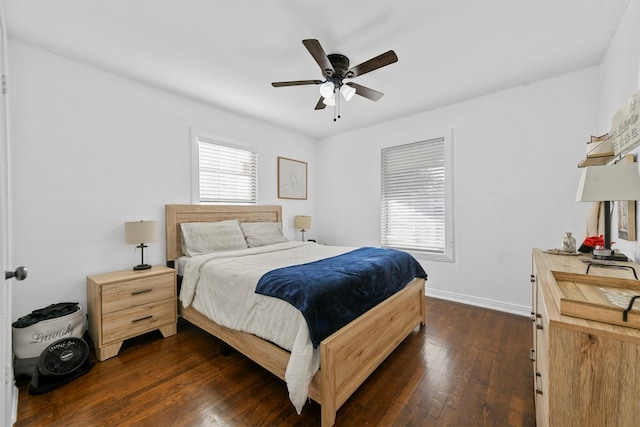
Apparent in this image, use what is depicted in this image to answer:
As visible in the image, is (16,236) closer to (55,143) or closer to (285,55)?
(55,143)

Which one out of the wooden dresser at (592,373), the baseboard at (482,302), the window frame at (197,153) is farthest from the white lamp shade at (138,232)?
the baseboard at (482,302)

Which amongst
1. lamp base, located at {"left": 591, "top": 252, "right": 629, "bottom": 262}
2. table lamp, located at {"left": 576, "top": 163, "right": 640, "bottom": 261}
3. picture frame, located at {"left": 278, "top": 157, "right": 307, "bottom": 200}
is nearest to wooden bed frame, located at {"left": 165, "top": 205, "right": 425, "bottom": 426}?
lamp base, located at {"left": 591, "top": 252, "right": 629, "bottom": 262}

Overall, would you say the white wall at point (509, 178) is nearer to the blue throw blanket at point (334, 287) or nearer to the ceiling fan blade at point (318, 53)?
the blue throw blanket at point (334, 287)

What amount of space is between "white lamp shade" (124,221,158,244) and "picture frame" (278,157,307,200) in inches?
86.4

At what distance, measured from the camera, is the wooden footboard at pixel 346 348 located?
4.96ft

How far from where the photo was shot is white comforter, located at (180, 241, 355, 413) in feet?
4.94

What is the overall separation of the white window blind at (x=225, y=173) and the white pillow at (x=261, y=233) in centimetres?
48

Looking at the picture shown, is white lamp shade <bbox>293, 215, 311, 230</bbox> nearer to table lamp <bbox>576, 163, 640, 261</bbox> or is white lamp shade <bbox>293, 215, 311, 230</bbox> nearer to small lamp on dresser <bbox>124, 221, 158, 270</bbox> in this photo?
small lamp on dresser <bbox>124, 221, 158, 270</bbox>

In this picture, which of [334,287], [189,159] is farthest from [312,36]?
[189,159]

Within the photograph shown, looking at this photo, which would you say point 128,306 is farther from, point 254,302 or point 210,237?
point 254,302

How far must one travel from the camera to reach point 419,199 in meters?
3.89

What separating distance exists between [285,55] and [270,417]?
9.30 ft

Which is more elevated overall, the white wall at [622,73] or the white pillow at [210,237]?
the white wall at [622,73]

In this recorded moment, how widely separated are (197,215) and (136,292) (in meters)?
1.17
